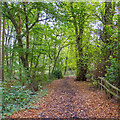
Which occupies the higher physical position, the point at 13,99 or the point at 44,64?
the point at 44,64

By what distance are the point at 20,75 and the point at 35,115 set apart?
1015 mm

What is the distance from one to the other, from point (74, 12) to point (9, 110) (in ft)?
7.99

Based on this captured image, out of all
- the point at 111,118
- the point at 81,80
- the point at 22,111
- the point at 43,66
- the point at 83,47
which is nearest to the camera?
the point at 111,118

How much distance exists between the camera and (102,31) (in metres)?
3.29

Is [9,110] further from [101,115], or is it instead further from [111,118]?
[111,118]

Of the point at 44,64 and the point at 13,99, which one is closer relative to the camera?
the point at 13,99

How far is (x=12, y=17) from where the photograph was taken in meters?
2.76

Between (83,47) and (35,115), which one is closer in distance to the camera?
(35,115)

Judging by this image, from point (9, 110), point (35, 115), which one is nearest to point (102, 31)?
point (35, 115)

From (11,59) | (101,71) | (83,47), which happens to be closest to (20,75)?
(11,59)

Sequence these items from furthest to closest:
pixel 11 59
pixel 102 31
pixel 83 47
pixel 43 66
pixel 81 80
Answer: pixel 81 80
pixel 83 47
pixel 43 66
pixel 102 31
pixel 11 59

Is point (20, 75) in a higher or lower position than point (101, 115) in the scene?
higher

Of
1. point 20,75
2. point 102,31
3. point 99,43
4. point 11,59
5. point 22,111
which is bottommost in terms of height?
point 22,111

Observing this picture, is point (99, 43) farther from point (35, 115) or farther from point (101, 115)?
point (35, 115)
